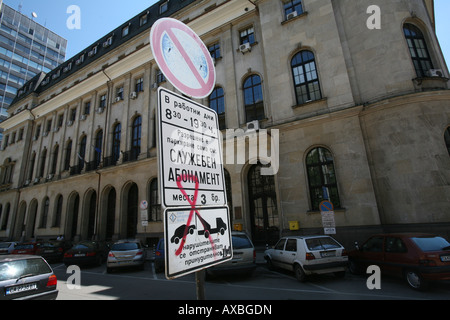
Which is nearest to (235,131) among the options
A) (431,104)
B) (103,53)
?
(431,104)

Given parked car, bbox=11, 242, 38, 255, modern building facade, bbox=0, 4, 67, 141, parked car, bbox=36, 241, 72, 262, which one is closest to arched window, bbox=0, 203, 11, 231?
parked car, bbox=11, 242, 38, 255

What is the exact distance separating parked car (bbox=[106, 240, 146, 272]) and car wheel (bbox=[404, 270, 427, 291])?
10.5m

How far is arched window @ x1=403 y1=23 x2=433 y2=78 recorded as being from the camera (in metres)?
12.6

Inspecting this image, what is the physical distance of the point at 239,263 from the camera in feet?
28.0

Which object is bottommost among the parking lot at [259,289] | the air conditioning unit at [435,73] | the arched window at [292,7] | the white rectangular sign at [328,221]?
the parking lot at [259,289]

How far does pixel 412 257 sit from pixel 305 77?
435 inches

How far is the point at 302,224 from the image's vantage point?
40.9 feet

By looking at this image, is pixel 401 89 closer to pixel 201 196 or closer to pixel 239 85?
pixel 239 85

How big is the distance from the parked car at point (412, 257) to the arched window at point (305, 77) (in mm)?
8870

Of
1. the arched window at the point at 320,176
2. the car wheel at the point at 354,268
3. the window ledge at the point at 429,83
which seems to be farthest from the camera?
the arched window at the point at 320,176

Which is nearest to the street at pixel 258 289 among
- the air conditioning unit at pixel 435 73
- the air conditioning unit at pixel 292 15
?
the air conditioning unit at pixel 435 73

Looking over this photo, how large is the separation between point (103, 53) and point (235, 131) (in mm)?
21049

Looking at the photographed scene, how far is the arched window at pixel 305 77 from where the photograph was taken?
1405cm

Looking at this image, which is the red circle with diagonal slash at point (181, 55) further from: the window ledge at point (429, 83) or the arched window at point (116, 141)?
the arched window at point (116, 141)
